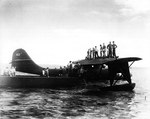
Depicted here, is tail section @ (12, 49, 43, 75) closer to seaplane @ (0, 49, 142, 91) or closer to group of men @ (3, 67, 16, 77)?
seaplane @ (0, 49, 142, 91)

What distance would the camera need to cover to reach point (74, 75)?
24828 millimetres

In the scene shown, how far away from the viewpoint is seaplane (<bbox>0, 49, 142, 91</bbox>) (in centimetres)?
2227

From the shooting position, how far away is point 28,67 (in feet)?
83.9

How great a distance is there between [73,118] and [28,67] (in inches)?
597

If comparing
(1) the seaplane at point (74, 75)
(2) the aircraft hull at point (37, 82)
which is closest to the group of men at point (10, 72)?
(1) the seaplane at point (74, 75)

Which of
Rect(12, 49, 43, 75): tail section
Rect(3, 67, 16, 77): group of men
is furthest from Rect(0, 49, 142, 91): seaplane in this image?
Rect(3, 67, 16, 77): group of men

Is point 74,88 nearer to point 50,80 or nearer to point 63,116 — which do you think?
point 50,80

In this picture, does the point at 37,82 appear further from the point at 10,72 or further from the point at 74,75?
the point at 74,75

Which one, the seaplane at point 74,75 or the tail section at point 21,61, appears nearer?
the seaplane at point 74,75

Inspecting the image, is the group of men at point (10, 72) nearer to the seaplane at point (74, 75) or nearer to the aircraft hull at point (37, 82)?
the seaplane at point (74, 75)

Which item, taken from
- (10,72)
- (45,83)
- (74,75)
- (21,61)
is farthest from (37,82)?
(74,75)

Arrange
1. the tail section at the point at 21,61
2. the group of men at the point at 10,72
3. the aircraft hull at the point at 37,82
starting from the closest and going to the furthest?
the aircraft hull at the point at 37,82 < the group of men at the point at 10,72 < the tail section at the point at 21,61

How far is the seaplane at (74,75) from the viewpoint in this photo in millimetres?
22266

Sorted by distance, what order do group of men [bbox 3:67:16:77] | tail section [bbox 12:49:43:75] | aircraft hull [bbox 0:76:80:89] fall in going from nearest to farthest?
1. aircraft hull [bbox 0:76:80:89]
2. group of men [bbox 3:67:16:77]
3. tail section [bbox 12:49:43:75]
